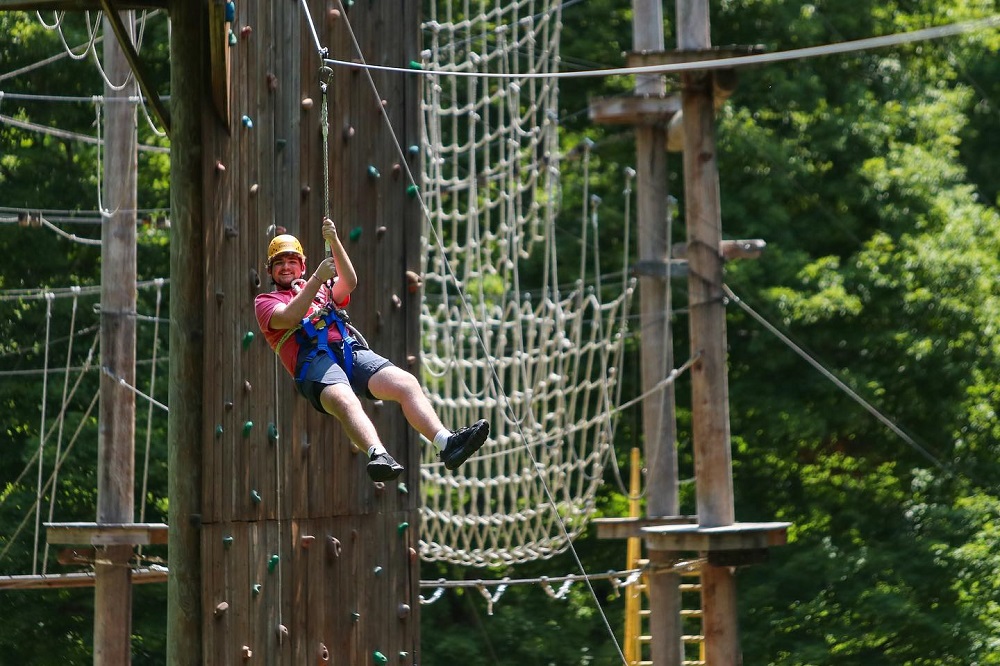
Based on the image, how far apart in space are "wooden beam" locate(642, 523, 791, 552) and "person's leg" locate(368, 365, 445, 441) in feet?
10.5

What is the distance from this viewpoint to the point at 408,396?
5613 millimetres

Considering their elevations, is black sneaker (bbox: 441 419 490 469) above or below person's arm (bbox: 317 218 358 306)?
below

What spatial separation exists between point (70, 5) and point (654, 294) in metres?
5.24

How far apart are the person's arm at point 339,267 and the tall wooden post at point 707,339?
371 centimetres

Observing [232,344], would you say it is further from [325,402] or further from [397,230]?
[397,230]

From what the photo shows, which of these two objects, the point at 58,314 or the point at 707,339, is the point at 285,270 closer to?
the point at 707,339

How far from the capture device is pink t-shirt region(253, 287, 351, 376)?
5.60m

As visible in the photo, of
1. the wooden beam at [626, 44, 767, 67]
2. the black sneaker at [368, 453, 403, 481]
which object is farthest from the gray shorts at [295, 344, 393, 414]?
the wooden beam at [626, 44, 767, 67]

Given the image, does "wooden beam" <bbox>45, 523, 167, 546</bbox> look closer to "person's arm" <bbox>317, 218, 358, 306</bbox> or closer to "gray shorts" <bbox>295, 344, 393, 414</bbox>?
"gray shorts" <bbox>295, 344, 393, 414</bbox>

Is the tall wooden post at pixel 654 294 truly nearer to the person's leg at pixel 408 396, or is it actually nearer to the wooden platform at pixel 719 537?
the wooden platform at pixel 719 537

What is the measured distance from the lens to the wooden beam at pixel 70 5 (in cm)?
541

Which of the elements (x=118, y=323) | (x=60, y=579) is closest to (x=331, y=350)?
(x=118, y=323)

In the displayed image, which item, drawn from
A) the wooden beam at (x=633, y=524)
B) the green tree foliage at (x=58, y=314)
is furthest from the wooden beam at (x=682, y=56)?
the green tree foliage at (x=58, y=314)

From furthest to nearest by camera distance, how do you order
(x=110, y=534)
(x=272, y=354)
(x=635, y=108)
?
(x=635, y=108) < (x=110, y=534) < (x=272, y=354)
